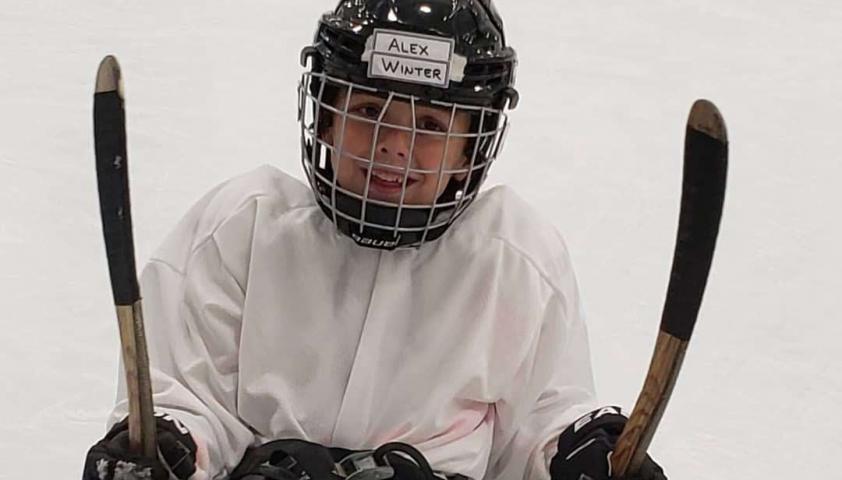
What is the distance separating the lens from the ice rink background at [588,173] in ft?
6.08

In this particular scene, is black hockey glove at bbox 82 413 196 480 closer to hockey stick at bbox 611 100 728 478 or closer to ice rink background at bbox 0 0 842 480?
hockey stick at bbox 611 100 728 478

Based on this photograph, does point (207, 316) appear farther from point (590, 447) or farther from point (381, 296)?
point (590, 447)

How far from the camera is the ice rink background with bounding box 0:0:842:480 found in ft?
6.08

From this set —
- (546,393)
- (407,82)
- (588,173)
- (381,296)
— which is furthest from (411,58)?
(588,173)

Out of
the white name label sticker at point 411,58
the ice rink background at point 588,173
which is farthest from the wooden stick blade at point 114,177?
the ice rink background at point 588,173

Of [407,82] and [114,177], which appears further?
[407,82]

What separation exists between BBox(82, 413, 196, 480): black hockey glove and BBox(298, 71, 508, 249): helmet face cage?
0.23m

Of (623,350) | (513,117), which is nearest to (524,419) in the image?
(623,350)

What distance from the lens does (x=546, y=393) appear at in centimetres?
132

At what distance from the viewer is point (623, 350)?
1982 mm

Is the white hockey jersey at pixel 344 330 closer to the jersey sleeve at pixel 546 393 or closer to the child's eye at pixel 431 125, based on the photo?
the jersey sleeve at pixel 546 393

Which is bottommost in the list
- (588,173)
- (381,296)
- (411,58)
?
(588,173)

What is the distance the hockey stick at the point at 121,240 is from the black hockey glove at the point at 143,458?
13 mm

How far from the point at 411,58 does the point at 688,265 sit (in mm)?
283
